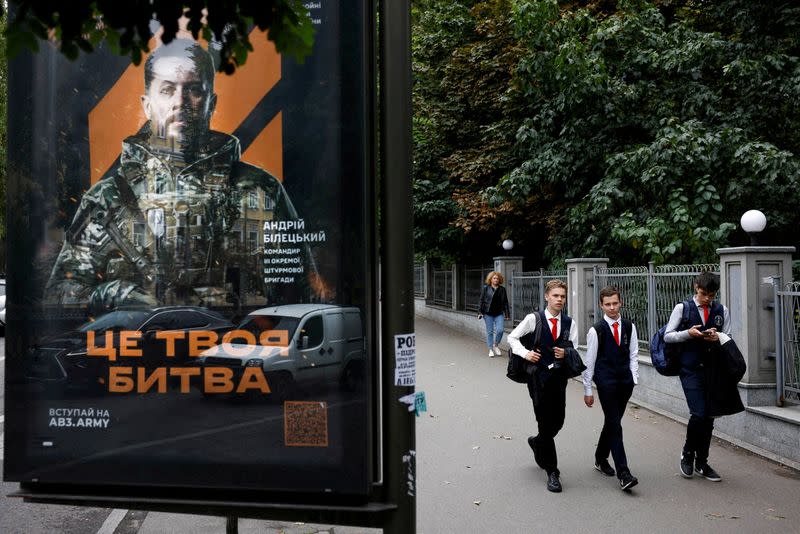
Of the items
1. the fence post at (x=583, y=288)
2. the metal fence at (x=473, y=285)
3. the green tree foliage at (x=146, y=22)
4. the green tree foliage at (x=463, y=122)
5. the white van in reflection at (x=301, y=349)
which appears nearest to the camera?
the green tree foliage at (x=146, y=22)

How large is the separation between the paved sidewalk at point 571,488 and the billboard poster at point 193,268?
2.37 meters

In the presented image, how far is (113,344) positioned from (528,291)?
44.8 feet

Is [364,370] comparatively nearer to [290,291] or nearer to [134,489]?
[290,291]

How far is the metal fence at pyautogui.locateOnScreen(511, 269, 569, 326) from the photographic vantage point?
14.8 meters

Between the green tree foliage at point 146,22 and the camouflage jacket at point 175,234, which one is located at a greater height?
the green tree foliage at point 146,22

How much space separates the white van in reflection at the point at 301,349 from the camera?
2822 mm

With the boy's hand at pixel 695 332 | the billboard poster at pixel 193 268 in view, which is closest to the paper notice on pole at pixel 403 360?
the billboard poster at pixel 193 268

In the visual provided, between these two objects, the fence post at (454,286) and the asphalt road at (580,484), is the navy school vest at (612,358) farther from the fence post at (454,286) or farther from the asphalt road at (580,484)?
the fence post at (454,286)

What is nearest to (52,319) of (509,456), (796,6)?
(509,456)

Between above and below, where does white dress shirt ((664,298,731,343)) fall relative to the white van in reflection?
below

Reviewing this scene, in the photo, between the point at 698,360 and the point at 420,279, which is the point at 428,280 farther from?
the point at 698,360

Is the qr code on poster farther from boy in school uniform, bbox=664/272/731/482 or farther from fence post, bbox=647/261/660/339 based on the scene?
fence post, bbox=647/261/660/339

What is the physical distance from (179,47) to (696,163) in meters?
10.6

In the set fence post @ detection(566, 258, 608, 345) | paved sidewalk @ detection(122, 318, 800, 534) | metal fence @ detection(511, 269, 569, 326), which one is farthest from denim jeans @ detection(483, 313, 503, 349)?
paved sidewalk @ detection(122, 318, 800, 534)
